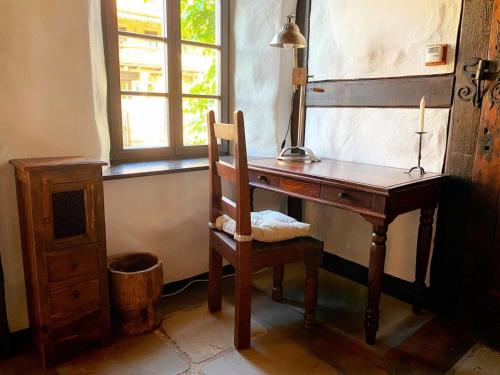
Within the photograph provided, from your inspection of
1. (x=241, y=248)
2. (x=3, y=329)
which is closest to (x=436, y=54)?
(x=241, y=248)

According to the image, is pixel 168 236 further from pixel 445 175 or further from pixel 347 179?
pixel 445 175

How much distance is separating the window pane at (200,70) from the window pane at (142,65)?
0.52ft

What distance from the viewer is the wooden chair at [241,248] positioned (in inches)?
60.6

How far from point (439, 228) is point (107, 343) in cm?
174

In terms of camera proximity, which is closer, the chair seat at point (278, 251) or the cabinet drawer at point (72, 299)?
the cabinet drawer at point (72, 299)

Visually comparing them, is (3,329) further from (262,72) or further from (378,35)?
(378,35)

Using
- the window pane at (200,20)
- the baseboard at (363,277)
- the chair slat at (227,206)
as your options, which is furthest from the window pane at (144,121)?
the baseboard at (363,277)

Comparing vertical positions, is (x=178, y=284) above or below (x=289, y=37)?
below

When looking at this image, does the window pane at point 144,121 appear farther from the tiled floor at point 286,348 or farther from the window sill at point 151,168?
the tiled floor at point 286,348

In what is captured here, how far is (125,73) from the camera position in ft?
6.90

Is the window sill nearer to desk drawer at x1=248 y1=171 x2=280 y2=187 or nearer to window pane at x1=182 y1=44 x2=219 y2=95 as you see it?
desk drawer at x1=248 y1=171 x2=280 y2=187

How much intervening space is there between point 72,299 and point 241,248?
0.75 m

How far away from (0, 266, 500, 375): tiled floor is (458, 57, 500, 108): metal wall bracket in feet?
3.74

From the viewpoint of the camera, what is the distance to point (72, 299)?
5.01 ft
